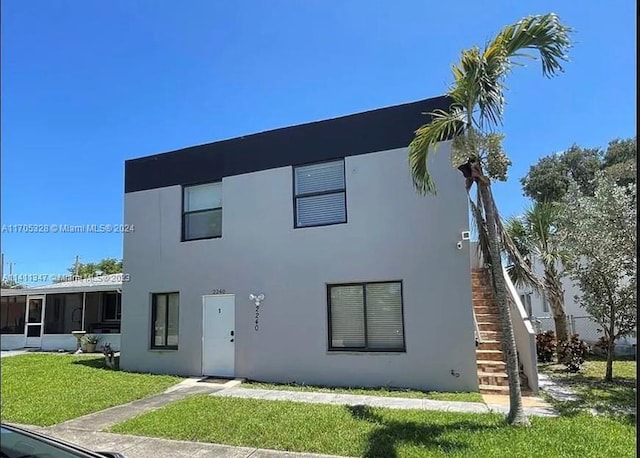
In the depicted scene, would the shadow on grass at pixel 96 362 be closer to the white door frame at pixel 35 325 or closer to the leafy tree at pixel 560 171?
the white door frame at pixel 35 325

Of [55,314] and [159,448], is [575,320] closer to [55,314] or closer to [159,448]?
[159,448]

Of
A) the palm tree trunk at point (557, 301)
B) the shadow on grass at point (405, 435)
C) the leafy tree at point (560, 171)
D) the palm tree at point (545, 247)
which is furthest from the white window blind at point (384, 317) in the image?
the leafy tree at point (560, 171)

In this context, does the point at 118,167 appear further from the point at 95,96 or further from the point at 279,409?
the point at 279,409

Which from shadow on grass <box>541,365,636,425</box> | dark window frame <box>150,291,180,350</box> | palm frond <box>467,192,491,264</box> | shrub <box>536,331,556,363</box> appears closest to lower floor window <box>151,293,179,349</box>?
dark window frame <box>150,291,180,350</box>

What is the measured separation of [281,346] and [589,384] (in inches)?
268

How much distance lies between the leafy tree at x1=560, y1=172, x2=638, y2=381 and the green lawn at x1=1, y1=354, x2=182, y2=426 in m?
9.70

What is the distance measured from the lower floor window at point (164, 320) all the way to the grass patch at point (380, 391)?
9.61 feet

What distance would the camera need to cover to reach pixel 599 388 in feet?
31.0

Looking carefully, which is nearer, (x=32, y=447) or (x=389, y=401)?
(x=32, y=447)

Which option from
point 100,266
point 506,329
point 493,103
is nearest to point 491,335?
point 506,329

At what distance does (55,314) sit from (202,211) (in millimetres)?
12687

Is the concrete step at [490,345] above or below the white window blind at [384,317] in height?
below

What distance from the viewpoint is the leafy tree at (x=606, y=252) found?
970cm

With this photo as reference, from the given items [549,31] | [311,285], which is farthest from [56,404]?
[549,31]
